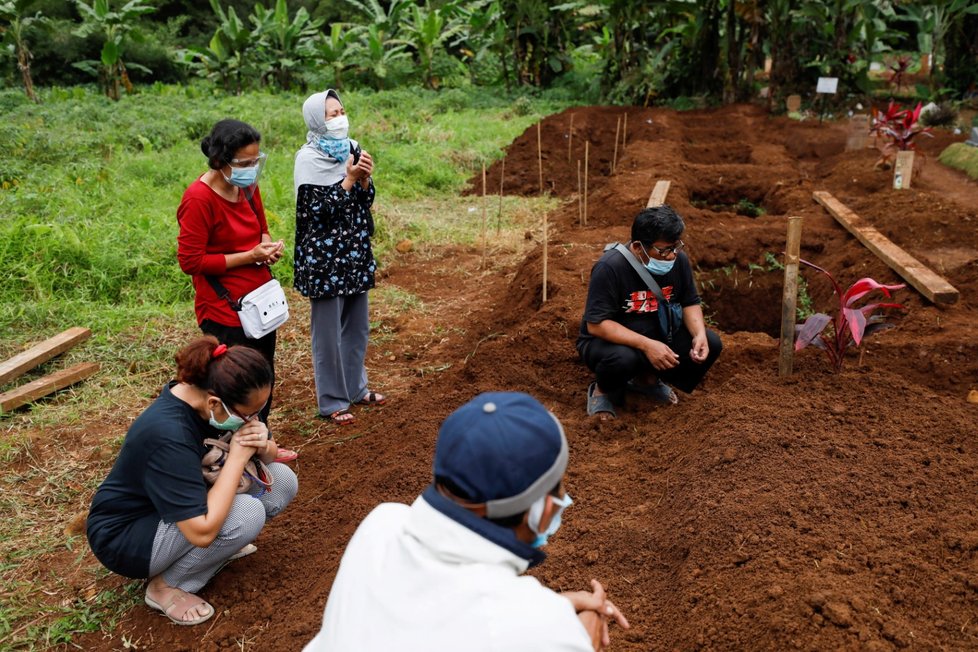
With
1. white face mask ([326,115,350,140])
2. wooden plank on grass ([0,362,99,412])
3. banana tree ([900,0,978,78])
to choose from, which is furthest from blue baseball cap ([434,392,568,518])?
banana tree ([900,0,978,78])

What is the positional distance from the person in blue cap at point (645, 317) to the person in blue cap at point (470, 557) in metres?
2.58

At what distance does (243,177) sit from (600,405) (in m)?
2.23

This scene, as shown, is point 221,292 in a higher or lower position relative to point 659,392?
higher

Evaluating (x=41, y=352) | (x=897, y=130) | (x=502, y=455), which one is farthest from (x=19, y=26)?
(x=502, y=455)

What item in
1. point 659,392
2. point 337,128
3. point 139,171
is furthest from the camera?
Result: point 139,171

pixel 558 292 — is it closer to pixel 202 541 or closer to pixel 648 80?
pixel 202 541

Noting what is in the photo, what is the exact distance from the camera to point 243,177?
3773mm

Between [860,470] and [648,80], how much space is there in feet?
45.7

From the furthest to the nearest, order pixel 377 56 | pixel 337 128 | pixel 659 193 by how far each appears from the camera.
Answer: pixel 377 56 → pixel 659 193 → pixel 337 128

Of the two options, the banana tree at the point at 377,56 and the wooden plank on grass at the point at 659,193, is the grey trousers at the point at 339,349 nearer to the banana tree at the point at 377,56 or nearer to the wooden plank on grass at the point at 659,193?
the wooden plank on grass at the point at 659,193

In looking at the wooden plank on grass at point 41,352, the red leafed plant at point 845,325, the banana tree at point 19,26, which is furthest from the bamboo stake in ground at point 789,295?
the banana tree at point 19,26

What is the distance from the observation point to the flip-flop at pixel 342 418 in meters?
4.76

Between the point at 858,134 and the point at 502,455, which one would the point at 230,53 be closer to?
the point at 858,134

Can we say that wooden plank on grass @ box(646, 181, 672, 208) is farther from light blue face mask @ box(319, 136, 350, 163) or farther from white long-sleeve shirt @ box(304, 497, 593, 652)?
white long-sleeve shirt @ box(304, 497, 593, 652)
